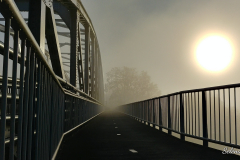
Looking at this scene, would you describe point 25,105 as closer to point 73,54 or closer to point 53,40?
point 53,40

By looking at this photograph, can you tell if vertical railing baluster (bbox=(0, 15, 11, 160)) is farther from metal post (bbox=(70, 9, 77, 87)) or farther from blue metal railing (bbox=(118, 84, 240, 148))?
metal post (bbox=(70, 9, 77, 87))

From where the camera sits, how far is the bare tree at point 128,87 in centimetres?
9388

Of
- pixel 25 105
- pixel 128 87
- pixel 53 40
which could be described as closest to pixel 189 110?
pixel 53 40

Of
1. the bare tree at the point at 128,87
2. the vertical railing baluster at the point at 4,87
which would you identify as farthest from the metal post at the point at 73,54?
the bare tree at the point at 128,87

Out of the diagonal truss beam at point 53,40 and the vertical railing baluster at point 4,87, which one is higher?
the diagonal truss beam at point 53,40

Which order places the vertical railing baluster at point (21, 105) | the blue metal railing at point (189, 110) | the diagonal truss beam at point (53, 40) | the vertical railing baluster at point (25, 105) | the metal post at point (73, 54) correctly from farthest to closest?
the metal post at point (73, 54) < the diagonal truss beam at point (53, 40) < the blue metal railing at point (189, 110) < the vertical railing baluster at point (25, 105) < the vertical railing baluster at point (21, 105)

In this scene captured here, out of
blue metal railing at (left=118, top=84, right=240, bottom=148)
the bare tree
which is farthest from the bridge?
the bare tree

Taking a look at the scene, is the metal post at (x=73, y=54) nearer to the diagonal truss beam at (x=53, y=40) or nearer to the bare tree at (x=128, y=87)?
the diagonal truss beam at (x=53, y=40)

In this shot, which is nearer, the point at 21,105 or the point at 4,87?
the point at 4,87

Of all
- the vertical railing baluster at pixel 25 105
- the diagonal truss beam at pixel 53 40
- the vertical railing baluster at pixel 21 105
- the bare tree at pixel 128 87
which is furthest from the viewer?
the bare tree at pixel 128 87

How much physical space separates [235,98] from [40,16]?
4121 millimetres

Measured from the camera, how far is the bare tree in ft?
308

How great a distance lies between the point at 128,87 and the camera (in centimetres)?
9569

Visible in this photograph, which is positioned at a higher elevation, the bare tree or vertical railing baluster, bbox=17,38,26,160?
the bare tree
